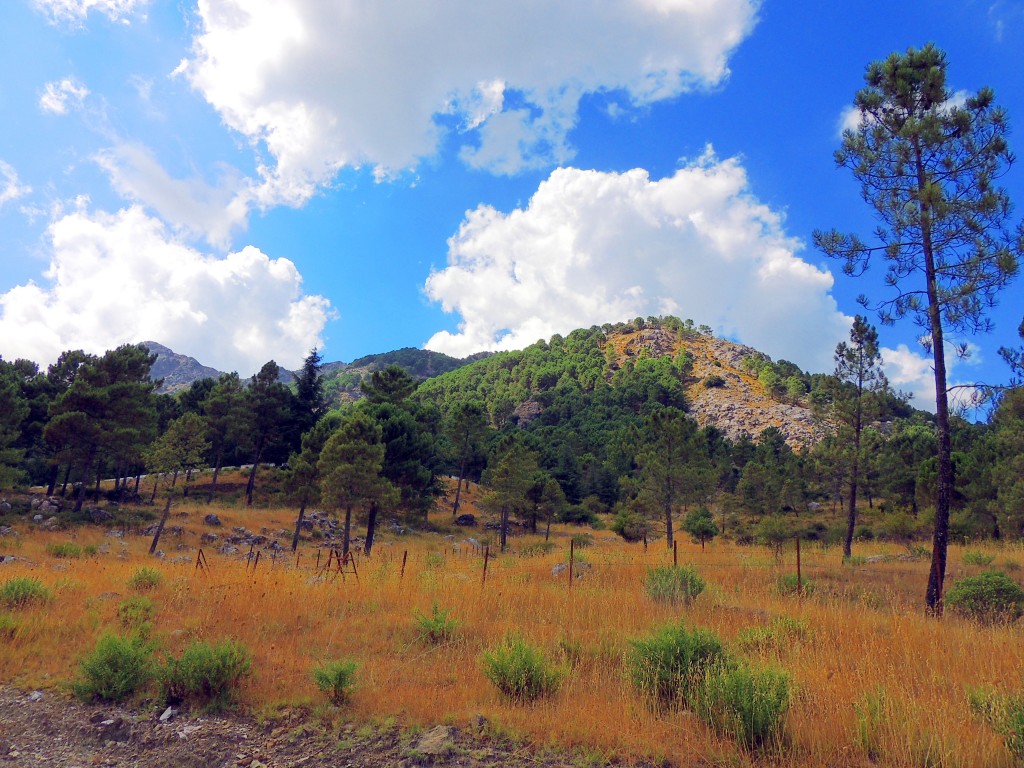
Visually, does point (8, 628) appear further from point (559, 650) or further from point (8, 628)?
point (559, 650)

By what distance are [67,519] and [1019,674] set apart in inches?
1503

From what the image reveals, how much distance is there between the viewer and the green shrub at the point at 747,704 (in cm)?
406

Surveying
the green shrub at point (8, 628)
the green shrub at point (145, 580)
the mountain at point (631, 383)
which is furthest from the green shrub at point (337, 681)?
the mountain at point (631, 383)

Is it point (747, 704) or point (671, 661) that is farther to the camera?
point (671, 661)

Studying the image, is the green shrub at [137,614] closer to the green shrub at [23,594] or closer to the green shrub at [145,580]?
the green shrub at [23,594]

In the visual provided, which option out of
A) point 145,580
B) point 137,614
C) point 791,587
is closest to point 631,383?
point 791,587

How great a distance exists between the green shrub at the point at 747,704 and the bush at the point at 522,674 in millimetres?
1389

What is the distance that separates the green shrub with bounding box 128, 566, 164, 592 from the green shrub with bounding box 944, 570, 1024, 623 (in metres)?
15.3

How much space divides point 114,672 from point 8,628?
2791 millimetres

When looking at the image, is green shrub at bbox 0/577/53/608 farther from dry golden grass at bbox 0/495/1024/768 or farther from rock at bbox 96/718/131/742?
rock at bbox 96/718/131/742

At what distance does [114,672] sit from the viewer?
5.28m

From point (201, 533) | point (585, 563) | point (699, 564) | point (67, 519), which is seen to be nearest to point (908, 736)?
point (585, 563)

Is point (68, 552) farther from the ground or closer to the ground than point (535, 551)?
closer to the ground

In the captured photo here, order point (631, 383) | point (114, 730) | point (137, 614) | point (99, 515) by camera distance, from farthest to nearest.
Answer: point (631, 383) → point (99, 515) → point (137, 614) → point (114, 730)
